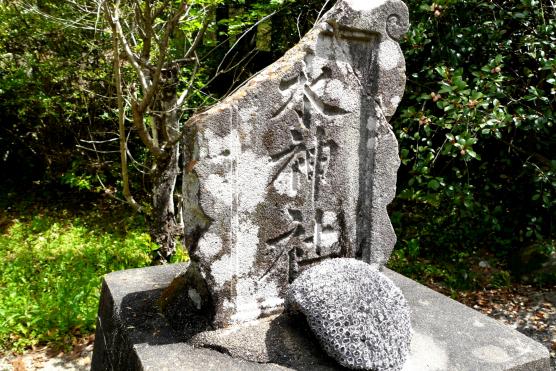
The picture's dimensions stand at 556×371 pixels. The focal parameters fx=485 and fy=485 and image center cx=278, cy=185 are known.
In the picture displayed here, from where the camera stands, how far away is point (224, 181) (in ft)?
7.37

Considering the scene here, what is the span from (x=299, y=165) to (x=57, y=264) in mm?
3578

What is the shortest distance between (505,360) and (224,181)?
159 cm

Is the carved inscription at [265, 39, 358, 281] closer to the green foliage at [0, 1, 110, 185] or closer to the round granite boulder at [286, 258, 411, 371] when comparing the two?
the round granite boulder at [286, 258, 411, 371]

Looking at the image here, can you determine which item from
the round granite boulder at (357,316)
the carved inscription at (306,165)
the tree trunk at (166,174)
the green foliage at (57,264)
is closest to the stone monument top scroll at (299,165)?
the carved inscription at (306,165)

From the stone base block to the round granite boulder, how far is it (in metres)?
0.13

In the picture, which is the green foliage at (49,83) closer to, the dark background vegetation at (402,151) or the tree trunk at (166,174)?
the dark background vegetation at (402,151)

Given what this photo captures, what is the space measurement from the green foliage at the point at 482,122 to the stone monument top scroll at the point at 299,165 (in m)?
1.33

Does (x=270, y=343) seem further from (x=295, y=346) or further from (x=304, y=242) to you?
(x=304, y=242)

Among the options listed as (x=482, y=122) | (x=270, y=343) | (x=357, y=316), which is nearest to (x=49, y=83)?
(x=482, y=122)

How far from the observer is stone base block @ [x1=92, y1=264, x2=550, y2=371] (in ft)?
7.18

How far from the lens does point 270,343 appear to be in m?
2.29

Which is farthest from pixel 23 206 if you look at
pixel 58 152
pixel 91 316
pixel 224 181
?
pixel 224 181

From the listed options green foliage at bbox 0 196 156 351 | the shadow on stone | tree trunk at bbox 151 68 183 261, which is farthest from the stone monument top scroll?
green foliage at bbox 0 196 156 351

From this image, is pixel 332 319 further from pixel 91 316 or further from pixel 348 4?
pixel 91 316
